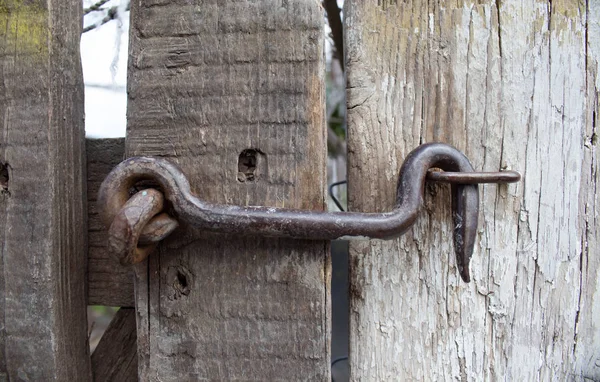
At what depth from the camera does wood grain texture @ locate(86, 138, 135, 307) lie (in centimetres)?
78

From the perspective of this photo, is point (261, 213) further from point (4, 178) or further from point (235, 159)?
point (4, 178)

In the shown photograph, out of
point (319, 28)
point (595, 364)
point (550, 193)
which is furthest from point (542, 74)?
point (595, 364)

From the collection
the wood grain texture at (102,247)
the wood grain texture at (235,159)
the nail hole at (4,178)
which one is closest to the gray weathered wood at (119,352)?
the wood grain texture at (102,247)

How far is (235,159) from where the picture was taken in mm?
661

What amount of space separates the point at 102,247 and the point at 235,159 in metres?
0.32

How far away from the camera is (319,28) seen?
64 cm

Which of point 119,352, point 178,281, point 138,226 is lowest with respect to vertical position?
point 119,352

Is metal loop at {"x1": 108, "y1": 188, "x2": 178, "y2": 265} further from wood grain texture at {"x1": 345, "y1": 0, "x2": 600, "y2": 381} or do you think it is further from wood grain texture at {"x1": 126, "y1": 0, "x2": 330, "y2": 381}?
wood grain texture at {"x1": 345, "y1": 0, "x2": 600, "y2": 381}

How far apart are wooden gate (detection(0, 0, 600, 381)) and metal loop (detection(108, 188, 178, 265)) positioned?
61 mm

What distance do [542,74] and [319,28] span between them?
0.36 m

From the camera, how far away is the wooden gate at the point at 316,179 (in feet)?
2.15

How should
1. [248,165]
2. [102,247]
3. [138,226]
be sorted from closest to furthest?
1. [138,226]
2. [248,165]
3. [102,247]

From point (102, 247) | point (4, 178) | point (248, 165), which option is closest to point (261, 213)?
point (248, 165)

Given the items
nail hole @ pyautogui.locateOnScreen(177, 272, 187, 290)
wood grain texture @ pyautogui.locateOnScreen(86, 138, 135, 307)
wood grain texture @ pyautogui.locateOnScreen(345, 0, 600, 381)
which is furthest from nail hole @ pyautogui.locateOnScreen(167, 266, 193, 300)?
wood grain texture @ pyautogui.locateOnScreen(345, 0, 600, 381)
